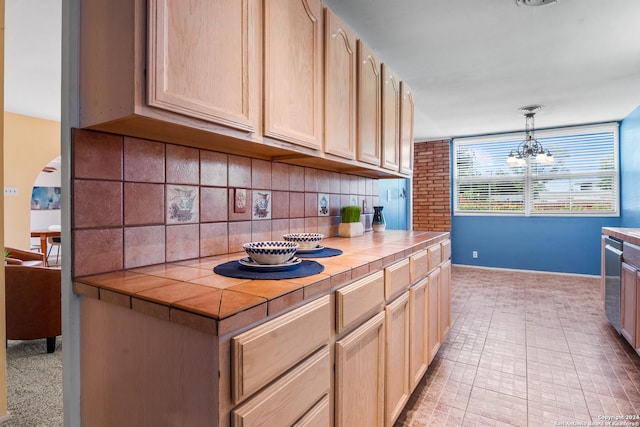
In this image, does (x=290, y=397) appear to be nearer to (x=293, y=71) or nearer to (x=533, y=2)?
(x=293, y=71)

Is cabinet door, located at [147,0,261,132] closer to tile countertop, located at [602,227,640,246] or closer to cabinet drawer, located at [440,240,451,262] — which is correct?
cabinet drawer, located at [440,240,451,262]

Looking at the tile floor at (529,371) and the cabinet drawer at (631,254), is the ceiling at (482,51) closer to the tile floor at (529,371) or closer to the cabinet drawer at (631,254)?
the cabinet drawer at (631,254)

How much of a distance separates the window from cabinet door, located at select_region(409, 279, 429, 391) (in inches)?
172

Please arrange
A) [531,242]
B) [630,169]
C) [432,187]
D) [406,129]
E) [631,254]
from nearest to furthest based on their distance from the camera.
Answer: [631,254] < [406,129] < [630,169] < [531,242] < [432,187]

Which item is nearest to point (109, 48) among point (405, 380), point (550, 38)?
point (405, 380)

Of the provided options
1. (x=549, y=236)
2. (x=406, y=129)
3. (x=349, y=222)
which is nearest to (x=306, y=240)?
(x=349, y=222)

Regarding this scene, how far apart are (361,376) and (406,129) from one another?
79.4 inches

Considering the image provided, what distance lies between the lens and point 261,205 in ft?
5.51

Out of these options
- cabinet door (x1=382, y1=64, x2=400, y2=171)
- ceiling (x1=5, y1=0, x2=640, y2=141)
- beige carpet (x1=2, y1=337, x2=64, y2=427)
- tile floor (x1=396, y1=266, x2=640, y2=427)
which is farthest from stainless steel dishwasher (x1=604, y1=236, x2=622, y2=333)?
beige carpet (x1=2, y1=337, x2=64, y2=427)

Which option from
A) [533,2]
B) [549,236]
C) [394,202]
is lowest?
[549,236]

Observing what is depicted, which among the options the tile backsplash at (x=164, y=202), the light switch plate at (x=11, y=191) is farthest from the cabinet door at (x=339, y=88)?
the light switch plate at (x=11, y=191)

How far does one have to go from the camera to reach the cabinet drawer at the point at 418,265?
1.74 m

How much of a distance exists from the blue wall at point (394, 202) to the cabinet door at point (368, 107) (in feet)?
7.77

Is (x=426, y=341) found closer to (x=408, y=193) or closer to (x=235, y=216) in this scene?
(x=235, y=216)
